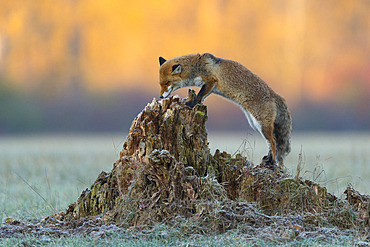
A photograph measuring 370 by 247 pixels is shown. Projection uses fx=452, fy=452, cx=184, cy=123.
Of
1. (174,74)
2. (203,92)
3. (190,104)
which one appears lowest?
(190,104)

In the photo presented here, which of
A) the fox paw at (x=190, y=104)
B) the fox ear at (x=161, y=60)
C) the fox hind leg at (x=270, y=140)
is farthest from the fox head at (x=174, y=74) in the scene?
the fox hind leg at (x=270, y=140)

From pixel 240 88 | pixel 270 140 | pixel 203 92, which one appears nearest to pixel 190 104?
pixel 203 92

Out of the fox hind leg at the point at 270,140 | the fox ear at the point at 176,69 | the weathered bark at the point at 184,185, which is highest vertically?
the fox ear at the point at 176,69

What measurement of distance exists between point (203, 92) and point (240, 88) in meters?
0.89

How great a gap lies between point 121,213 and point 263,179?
2.45 metres

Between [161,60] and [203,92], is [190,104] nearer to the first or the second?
[203,92]

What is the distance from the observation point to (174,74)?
31.6 feet

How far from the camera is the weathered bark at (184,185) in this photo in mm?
6902

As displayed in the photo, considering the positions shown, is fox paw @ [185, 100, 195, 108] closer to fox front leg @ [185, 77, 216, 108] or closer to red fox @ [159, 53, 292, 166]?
fox front leg @ [185, 77, 216, 108]

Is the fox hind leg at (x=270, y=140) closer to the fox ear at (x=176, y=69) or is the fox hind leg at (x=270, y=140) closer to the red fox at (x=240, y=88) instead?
the red fox at (x=240, y=88)

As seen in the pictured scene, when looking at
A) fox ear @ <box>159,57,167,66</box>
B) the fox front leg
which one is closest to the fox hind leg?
the fox front leg

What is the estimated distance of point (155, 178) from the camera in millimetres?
7234

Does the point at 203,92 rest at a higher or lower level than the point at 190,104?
higher

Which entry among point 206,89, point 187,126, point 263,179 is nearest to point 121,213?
point 187,126
